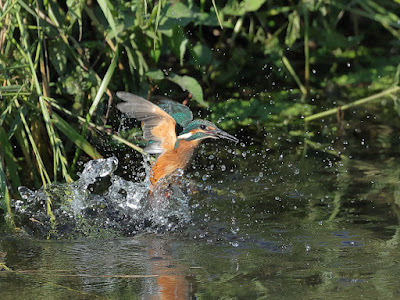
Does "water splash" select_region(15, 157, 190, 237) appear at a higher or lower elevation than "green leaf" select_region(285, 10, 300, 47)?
lower

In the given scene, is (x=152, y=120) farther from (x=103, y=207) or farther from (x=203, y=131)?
(x=103, y=207)

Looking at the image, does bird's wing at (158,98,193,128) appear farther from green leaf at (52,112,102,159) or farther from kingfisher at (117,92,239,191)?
green leaf at (52,112,102,159)

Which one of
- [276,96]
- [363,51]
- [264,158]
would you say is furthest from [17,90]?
[363,51]

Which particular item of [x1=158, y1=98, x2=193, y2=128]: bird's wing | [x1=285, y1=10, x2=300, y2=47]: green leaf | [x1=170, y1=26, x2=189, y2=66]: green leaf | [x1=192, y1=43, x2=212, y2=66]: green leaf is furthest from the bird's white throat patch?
[x1=285, y1=10, x2=300, y2=47]: green leaf

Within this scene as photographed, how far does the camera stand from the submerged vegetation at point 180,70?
349cm

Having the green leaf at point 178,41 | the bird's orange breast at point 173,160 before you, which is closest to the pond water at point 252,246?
the bird's orange breast at point 173,160

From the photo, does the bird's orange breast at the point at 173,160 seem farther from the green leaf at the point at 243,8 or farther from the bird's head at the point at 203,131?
the green leaf at the point at 243,8

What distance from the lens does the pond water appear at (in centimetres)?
253

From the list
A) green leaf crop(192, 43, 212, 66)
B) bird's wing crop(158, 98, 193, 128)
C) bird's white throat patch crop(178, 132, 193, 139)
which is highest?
green leaf crop(192, 43, 212, 66)

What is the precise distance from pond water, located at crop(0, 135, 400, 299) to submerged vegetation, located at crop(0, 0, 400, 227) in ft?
1.26

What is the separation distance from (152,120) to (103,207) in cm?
52

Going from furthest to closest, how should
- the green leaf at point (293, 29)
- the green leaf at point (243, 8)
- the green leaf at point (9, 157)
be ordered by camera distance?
the green leaf at point (293, 29), the green leaf at point (243, 8), the green leaf at point (9, 157)

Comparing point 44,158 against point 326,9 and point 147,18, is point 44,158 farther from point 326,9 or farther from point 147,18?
point 326,9

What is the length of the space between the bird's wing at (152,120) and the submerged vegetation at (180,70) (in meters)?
0.28
